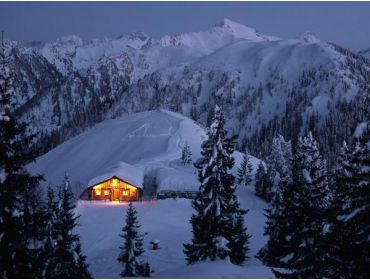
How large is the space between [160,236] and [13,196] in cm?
4254

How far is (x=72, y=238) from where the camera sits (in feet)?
115

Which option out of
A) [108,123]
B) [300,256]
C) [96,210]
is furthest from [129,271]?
[108,123]

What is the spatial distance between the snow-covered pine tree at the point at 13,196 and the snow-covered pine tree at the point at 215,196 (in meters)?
15.4

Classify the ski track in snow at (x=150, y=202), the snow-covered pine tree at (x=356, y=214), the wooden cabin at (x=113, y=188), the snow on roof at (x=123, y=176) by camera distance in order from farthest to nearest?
1. the snow on roof at (x=123, y=176)
2. the wooden cabin at (x=113, y=188)
3. the ski track in snow at (x=150, y=202)
4. the snow-covered pine tree at (x=356, y=214)

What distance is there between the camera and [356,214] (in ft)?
59.5

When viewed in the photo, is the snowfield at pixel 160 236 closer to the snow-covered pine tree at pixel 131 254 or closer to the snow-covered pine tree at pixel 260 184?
the snow-covered pine tree at pixel 260 184

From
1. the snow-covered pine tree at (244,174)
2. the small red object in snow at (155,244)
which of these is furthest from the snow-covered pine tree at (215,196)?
the snow-covered pine tree at (244,174)

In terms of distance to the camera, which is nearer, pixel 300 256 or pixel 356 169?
pixel 356 169

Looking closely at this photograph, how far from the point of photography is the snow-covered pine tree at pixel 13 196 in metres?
18.0

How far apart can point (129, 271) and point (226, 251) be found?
10976mm

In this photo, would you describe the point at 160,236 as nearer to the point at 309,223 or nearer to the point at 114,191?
the point at 114,191

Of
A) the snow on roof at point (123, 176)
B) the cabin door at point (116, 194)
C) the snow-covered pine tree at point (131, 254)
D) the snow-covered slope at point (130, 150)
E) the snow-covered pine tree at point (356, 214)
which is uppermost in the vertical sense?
the snow-covered slope at point (130, 150)

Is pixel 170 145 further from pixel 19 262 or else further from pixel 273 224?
pixel 19 262

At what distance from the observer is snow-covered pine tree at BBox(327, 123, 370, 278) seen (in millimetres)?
18172
